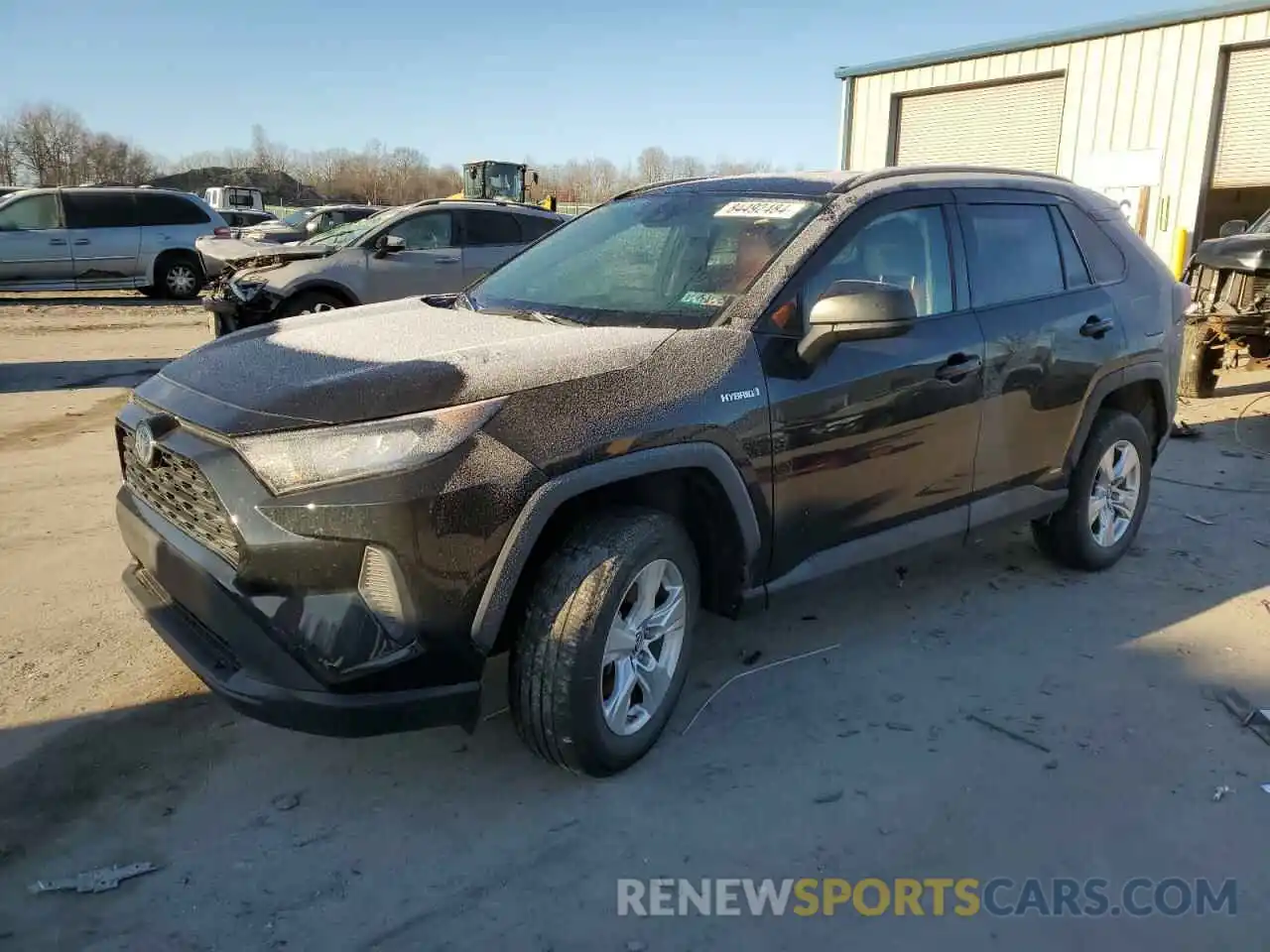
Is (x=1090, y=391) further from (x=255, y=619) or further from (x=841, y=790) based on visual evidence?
(x=255, y=619)

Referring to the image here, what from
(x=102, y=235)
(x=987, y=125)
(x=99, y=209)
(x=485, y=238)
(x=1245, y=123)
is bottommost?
(x=102, y=235)

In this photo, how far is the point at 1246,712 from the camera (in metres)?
3.53

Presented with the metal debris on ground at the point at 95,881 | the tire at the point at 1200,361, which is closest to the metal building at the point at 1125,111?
the tire at the point at 1200,361

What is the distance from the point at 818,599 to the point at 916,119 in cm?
1420

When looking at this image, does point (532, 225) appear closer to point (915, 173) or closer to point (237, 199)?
point (915, 173)

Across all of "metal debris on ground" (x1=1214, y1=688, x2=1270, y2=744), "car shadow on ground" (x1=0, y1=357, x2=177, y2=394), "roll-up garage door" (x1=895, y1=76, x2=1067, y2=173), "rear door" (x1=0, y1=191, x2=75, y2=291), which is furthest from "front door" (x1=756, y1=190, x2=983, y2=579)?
"rear door" (x1=0, y1=191, x2=75, y2=291)

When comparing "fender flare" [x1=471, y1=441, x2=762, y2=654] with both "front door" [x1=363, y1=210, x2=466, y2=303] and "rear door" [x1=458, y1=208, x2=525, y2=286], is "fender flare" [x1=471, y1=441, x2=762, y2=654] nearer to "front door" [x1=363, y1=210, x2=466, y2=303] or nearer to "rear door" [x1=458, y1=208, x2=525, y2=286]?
"front door" [x1=363, y1=210, x2=466, y2=303]

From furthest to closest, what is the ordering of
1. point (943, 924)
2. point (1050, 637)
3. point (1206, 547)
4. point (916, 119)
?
point (916, 119)
point (1206, 547)
point (1050, 637)
point (943, 924)

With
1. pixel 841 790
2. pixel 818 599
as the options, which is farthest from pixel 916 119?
pixel 841 790

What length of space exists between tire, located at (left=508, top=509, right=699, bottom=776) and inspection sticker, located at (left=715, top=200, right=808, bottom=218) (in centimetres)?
129

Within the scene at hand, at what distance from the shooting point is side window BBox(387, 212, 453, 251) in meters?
10.9

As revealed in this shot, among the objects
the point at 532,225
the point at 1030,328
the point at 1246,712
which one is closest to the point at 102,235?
the point at 532,225

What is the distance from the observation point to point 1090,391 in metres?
4.45

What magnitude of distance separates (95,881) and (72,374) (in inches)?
340
